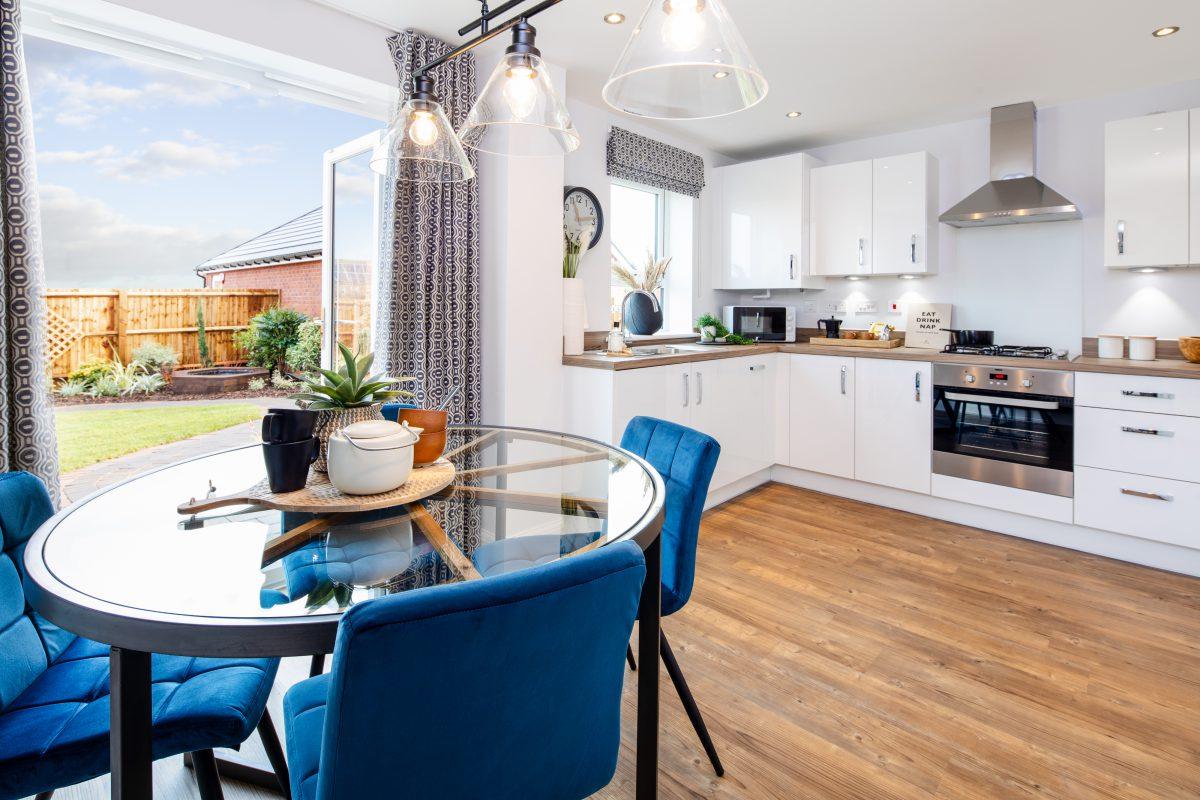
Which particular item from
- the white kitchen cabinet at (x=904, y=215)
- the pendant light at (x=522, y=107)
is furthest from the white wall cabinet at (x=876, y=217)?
the pendant light at (x=522, y=107)

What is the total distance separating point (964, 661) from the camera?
2.19 m

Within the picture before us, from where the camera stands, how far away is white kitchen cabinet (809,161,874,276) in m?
4.18

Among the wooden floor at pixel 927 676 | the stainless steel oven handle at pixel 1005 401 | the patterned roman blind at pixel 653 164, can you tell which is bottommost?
the wooden floor at pixel 927 676

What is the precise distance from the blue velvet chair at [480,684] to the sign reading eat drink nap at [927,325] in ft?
12.7

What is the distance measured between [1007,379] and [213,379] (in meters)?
3.80

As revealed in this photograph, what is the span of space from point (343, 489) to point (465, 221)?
2023mm

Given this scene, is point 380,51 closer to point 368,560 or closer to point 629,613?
point 368,560

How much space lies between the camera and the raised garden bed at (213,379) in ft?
8.22

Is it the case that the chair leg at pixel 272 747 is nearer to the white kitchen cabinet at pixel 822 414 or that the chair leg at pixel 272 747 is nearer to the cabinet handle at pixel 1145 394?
the white kitchen cabinet at pixel 822 414

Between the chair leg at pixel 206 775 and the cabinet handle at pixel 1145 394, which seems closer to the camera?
the chair leg at pixel 206 775

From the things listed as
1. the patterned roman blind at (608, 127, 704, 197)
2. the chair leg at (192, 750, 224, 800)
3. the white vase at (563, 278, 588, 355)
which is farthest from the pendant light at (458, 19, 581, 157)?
the patterned roman blind at (608, 127, 704, 197)

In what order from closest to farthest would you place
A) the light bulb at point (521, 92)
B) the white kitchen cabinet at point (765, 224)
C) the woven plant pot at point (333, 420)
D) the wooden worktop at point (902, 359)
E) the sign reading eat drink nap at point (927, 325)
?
the woven plant pot at point (333, 420)
the light bulb at point (521, 92)
the wooden worktop at point (902, 359)
the sign reading eat drink nap at point (927, 325)
the white kitchen cabinet at point (765, 224)

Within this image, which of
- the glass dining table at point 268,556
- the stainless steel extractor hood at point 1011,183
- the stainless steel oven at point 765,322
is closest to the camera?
the glass dining table at point 268,556

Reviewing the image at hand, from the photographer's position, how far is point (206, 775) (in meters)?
1.22
